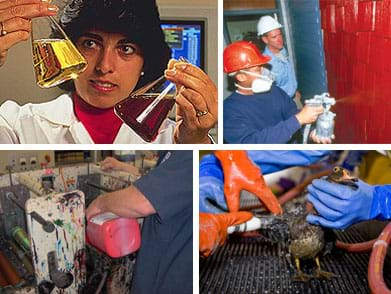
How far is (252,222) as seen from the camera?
1314 mm

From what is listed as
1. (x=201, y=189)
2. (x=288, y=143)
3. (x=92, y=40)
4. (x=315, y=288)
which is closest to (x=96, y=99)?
(x=92, y=40)

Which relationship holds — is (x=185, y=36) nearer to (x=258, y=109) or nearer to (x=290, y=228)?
(x=258, y=109)

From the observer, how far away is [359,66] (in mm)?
1248

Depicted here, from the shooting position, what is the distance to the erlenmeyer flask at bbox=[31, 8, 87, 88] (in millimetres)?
1219

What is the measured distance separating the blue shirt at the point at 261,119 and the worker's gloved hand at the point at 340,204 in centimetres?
14

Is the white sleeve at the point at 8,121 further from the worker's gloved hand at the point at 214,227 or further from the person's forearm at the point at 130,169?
the worker's gloved hand at the point at 214,227

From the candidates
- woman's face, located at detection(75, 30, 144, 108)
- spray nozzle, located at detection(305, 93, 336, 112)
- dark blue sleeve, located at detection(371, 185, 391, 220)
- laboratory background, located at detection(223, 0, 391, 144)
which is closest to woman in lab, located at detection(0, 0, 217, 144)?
woman's face, located at detection(75, 30, 144, 108)

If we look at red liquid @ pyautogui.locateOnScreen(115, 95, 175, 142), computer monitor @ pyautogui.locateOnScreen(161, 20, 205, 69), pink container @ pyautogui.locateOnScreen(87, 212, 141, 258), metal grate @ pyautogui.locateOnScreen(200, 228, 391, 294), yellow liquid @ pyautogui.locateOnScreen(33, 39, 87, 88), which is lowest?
metal grate @ pyautogui.locateOnScreen(200, 228, 391, 294)

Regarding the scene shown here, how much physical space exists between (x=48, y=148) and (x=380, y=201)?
2.66 feet

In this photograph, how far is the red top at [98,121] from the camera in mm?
1254

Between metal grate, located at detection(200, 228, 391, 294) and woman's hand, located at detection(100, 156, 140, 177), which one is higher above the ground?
woman's hand, located at detection(100, 156, 140, 177)

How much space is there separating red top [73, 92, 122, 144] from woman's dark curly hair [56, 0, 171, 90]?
0.10 metres

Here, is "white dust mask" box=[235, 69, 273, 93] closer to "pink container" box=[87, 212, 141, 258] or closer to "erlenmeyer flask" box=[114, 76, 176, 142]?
"erlenmeyer flask" box=[114, 76, 176, 142]

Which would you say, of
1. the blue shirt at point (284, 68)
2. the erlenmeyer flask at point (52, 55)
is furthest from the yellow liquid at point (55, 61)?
the blue shirt at point (284, 68)
